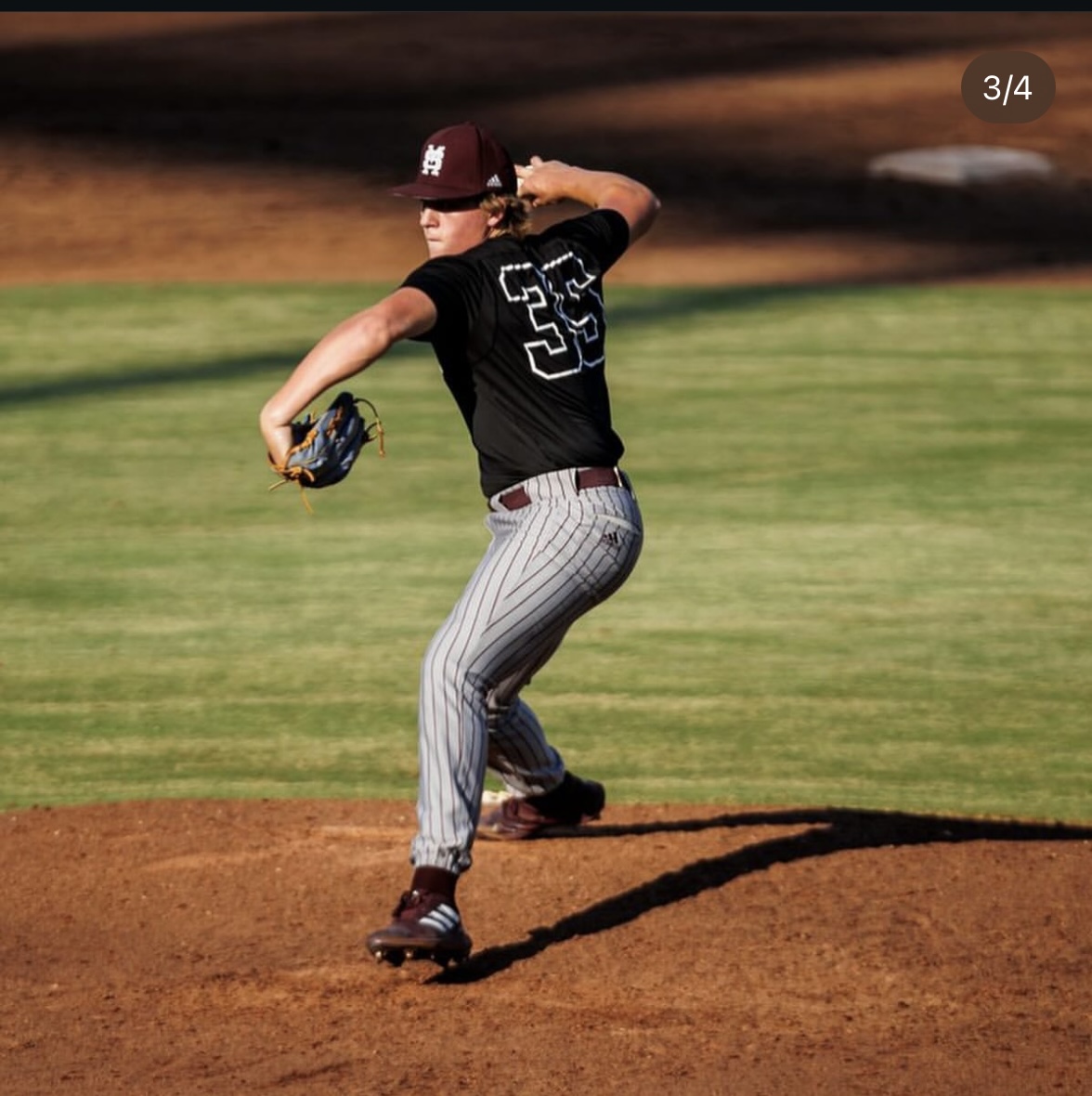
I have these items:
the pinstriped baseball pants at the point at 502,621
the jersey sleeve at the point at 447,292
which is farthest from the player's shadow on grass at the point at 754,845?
the jersey sleeve at the point at 447,292

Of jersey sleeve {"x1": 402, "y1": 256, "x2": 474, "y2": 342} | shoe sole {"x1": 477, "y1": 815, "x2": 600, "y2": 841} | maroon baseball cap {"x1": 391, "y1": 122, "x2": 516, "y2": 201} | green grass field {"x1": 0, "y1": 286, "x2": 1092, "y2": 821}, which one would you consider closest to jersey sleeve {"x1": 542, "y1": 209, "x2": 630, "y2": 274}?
maroon baseball cap {"x1": 391, "y1": 122, "x2": 516, "y2": 201}

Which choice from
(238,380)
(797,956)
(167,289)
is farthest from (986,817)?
(167,289)

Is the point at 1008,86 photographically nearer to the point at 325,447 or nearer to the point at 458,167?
the point at 458,167

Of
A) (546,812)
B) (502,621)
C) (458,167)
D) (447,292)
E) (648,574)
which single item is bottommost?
(546,812)

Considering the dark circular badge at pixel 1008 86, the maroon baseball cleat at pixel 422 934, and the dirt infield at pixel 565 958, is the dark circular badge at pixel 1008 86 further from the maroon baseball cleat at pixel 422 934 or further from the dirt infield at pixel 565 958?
the maroon baseball cleat at pixel 422 934

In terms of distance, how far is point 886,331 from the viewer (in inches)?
591

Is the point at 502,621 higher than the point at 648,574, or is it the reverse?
the point at 502,621

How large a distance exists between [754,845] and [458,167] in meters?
2.00

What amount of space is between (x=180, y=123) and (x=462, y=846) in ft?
62.2

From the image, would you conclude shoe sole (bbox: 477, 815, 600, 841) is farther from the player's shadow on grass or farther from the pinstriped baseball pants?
the pinstriped baseball pants

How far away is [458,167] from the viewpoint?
482 cm

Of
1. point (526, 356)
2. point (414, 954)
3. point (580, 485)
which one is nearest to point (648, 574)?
point (580, 485)

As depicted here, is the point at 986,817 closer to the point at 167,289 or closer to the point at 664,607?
the point at 664,607

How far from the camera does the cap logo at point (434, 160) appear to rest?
4820 mm
